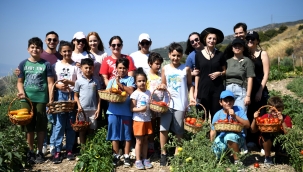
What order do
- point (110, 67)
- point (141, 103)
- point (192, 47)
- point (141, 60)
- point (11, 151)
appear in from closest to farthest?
point (11, 151) < point (141, 103) < point (110, 67) < point (141, 60) < point (192, 47)

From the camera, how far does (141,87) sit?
16.2ft

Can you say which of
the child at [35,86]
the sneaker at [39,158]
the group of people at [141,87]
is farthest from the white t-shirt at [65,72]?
the sneaker at [39,158]

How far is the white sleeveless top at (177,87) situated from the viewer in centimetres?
495

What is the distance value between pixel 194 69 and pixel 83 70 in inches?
78.7

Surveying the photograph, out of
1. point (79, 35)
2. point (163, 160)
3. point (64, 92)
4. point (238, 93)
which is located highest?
point (79, 35)

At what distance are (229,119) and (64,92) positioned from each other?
2870mm

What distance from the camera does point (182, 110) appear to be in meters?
4.96

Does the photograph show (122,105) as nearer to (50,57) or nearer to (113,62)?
(113,62)

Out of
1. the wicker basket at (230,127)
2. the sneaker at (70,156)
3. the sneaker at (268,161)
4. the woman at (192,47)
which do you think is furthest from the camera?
the woman at (192,47)

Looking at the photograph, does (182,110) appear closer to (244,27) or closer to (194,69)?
(194,69)

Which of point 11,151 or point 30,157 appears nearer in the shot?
point 11,151

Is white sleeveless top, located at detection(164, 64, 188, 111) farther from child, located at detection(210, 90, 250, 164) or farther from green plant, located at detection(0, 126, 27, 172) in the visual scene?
green plant, located at detection(0, 126, 27, 172)

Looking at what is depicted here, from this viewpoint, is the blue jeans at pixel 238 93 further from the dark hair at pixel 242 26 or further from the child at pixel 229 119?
the dark hair at pixel 242 26

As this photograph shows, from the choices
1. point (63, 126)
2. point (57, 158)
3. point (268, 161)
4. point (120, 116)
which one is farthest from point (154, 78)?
point (268, 161)
